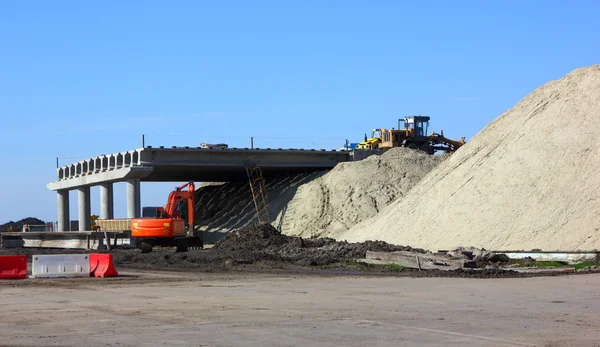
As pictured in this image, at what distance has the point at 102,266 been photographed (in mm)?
25688

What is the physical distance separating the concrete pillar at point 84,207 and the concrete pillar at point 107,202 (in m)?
4.24

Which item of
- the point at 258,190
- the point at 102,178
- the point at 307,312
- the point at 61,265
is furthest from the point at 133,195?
the point at 307,312

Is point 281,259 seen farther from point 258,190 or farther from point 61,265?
point 258,190

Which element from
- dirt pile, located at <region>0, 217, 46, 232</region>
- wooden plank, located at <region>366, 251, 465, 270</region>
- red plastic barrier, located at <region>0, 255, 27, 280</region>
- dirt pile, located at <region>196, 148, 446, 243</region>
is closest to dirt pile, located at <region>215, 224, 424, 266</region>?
wooden plank, located at <region>366, 251, 465, 270</region>

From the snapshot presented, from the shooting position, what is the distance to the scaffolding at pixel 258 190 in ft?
179

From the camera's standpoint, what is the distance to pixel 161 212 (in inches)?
1716

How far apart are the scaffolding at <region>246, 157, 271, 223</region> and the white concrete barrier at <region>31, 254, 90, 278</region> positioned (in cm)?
2785

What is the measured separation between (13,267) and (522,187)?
18237 millimetres

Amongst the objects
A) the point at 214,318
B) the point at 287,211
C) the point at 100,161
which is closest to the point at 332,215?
the point at 287,211

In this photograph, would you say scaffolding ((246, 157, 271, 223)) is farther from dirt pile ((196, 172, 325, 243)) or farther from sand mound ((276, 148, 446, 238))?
sand mound ((276, 148, 446, 238))

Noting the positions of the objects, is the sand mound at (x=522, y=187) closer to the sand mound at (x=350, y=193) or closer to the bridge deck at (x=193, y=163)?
the sand mound at (x=350, y=193)

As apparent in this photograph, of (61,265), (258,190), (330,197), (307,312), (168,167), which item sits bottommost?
(307,312)

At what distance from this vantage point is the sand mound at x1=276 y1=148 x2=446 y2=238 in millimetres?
49844

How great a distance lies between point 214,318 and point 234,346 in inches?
123
